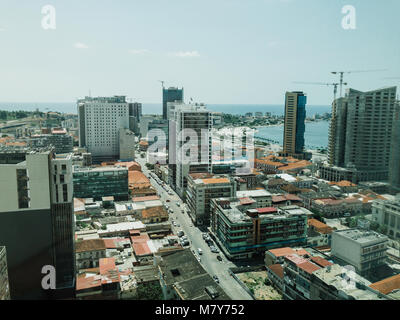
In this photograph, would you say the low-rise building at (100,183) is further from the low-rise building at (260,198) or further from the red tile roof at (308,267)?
the red tile roof at (308,267)

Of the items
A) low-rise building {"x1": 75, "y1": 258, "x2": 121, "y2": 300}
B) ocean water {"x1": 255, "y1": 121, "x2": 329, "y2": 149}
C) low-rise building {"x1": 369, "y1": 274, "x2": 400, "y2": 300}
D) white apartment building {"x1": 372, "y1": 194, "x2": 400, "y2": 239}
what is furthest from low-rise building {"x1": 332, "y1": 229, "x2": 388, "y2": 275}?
ocean water {"x1": 255, "y1": 121, "x2": 329, "y2": 149}

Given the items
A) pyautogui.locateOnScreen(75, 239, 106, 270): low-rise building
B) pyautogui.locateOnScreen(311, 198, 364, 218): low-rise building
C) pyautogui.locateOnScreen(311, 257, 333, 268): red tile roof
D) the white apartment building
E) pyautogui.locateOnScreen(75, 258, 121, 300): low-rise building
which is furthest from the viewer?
pyautogui.locateOnScreen(311, 198, 364, 218): low-rise building

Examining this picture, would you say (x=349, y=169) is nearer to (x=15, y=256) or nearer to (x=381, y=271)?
(x=381, y=271)

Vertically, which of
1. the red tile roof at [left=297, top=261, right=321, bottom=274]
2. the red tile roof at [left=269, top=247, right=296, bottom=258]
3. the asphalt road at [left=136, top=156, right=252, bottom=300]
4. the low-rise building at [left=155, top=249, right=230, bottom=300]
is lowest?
the asphalt road at [left=136, top=156, right=252, bottom=300]

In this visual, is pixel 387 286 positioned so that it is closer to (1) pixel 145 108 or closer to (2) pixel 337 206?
(2) pixel 337 206

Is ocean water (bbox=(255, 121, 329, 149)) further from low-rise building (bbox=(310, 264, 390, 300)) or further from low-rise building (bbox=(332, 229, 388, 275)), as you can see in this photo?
low-rise building (bbox=(310, 264, 390, 300))

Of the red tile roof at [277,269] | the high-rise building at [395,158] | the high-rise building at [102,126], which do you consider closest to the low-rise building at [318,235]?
the red tile roof at [277,269]

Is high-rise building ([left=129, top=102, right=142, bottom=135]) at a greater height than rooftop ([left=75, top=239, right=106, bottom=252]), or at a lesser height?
greater
